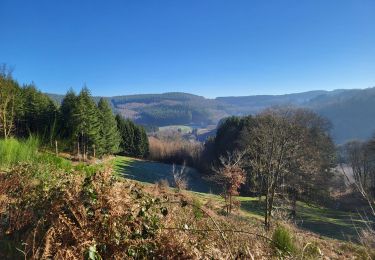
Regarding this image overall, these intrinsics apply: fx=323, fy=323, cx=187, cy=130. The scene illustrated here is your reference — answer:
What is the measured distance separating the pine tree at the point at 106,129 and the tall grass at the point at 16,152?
3894cm

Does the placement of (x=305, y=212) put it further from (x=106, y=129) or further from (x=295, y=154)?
(x=106, y=129)

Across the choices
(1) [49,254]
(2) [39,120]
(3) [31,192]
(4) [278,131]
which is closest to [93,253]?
(1) [49,254]

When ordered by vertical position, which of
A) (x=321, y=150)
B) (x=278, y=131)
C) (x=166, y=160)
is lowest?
(x=166, y=160)

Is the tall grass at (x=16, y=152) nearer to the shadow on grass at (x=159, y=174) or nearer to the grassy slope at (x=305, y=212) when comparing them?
the grassy slope at (x=305, y=212)

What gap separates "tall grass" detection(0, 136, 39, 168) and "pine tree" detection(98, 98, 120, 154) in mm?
38945

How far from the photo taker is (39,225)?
309 cm

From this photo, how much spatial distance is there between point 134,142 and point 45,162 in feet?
205

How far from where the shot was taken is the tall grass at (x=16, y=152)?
244 inches

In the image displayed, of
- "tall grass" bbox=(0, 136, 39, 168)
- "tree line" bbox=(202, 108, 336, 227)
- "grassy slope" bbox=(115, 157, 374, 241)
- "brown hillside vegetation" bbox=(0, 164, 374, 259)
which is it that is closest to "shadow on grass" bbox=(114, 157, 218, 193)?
"grassy slope" bbox=(115, 157, 374, 241)

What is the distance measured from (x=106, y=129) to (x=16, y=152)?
4233 cm

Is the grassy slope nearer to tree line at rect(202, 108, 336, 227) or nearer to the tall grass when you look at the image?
tree line at rect(202, 108, 336, 227)

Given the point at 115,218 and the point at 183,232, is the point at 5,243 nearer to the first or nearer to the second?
the point at 115,218

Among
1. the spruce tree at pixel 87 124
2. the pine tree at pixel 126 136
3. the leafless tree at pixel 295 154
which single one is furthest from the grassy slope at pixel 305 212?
the pine tree at pixel 126 136

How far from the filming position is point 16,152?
6.37 m
